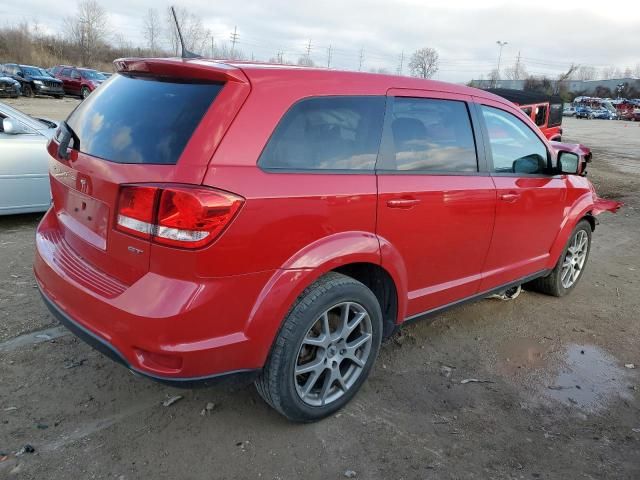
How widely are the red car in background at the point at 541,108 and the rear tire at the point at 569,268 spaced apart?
821 centimetres

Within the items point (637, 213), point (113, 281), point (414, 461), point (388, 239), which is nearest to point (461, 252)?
point (388, 239)

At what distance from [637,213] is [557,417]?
7.33 m

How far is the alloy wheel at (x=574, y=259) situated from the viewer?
4.79 metres

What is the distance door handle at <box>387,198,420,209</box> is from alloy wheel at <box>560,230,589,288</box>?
246 centimetres

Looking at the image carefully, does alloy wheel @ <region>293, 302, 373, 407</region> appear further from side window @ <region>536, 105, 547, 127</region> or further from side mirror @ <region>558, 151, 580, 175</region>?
side window @ <region>536, 105, 547, 127</region>

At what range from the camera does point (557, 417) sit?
3.02m

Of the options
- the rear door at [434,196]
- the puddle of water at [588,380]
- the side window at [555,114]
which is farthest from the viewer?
the side window at [555,114]

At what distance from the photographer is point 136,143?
234cm

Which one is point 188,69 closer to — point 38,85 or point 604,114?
point 38,85

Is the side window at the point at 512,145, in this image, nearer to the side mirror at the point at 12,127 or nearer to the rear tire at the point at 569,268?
the rear tire at the point at 569,268

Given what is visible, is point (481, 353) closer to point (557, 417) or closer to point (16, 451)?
point (557, 417)

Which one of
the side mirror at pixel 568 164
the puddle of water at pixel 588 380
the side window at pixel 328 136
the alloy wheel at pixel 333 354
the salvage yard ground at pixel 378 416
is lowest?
the salvage yard ground at pixel 378 416

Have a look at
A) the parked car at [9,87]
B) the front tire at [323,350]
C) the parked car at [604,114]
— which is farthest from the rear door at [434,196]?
the parked car at [604,114]

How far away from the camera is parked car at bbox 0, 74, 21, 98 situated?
83.4ft
